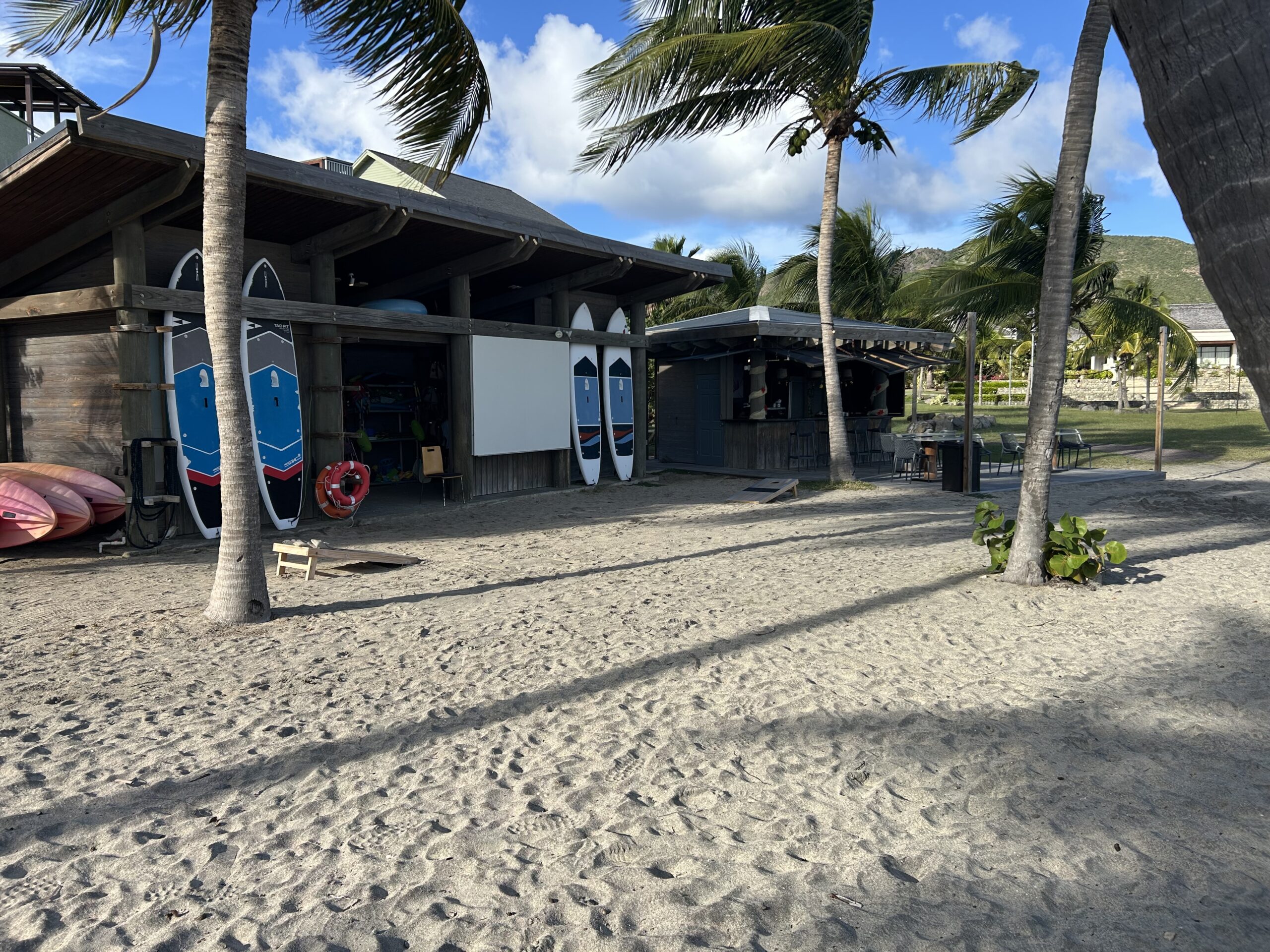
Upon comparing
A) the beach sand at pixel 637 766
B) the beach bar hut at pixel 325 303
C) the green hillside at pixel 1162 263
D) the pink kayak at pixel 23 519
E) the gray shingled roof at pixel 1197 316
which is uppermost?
the green hillside at pixel 1162 263

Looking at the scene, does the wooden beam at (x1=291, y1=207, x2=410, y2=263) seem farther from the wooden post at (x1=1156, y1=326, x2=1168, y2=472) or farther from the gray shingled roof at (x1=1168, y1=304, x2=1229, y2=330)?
the gray shingled roof at (x1=1168, y1=304, x2=1229, y2=330)

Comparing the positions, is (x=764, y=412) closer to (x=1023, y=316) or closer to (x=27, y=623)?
→ (x=1023, y=316)

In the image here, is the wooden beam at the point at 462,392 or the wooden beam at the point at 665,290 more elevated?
the wooden beam at the point at 665,290

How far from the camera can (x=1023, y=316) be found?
22188 millimetres

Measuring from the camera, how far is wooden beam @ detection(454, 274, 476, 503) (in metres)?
12.0

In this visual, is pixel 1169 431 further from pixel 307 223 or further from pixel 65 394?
pixel 65 394

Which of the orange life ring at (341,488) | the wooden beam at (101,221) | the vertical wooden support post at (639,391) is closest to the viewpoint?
the wooden beam at (101,221)

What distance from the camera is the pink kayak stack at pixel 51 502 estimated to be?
7.79 metres

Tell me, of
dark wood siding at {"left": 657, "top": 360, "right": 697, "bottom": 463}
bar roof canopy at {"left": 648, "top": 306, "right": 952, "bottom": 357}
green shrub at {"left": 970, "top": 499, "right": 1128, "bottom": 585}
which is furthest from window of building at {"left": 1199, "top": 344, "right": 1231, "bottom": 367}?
green shrub at {"left": 970, "top": 499, "right": 1128, "bottom": 585}

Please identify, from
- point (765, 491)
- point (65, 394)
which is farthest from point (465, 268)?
point (765, 491)

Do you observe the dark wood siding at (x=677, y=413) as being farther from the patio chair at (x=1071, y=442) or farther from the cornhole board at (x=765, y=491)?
the patio chair at (x=1071, y=442)

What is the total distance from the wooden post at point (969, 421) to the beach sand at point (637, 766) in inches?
228

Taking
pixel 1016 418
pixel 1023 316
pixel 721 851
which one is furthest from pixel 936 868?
pixel 1016 418

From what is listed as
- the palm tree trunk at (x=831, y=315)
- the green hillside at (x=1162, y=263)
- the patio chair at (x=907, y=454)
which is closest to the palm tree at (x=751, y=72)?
the palm tree trunk at (x=831, y=315)
